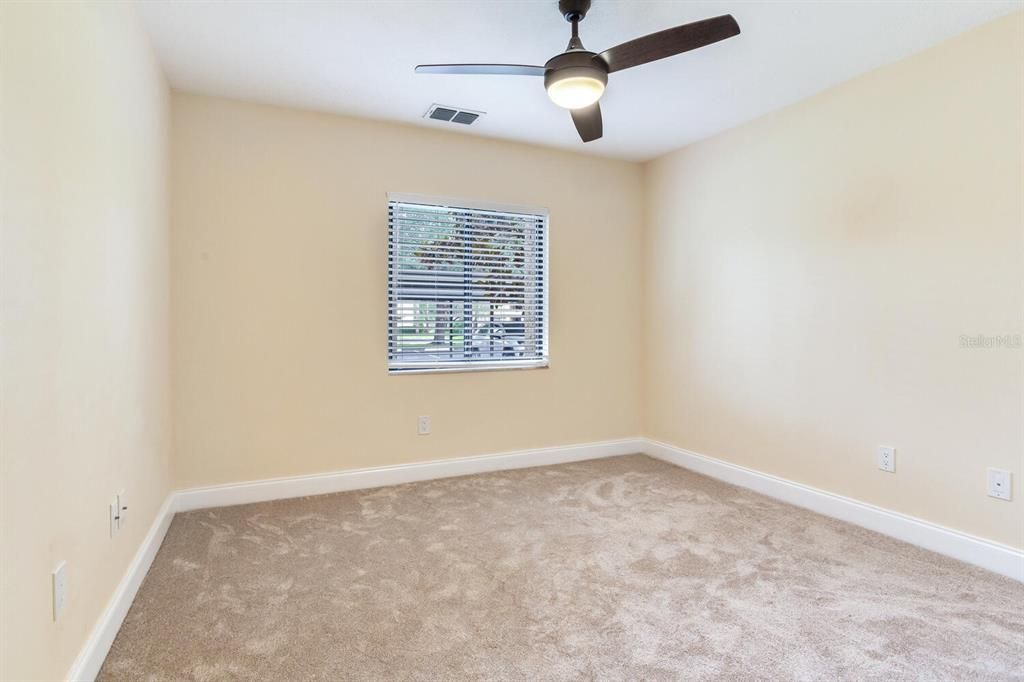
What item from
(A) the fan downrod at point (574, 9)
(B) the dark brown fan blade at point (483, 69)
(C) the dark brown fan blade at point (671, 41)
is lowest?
(C) the dark brown fan blade at point (671, 41)

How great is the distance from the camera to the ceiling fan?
1.88m

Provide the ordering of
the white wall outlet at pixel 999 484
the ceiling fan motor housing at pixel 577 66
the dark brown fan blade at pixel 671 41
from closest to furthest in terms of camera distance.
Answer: the dark brown fan blade at pixel 671 41, the ceiling fan motor housing at pixel 577 66, the white wall outlet at pixel 999 484

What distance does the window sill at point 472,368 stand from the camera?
3615 millimetres

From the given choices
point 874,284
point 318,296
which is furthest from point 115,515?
point 874,284

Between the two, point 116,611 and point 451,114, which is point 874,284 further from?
point 116,611

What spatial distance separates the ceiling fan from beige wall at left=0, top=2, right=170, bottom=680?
119cm

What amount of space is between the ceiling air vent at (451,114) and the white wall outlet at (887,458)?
297 cm

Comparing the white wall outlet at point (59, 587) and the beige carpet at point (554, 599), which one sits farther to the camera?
the beige carpet at point (554, 599)

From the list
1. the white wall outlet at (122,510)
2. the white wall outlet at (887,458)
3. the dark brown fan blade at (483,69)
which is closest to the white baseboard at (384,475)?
the white wall outlet at (122,510)

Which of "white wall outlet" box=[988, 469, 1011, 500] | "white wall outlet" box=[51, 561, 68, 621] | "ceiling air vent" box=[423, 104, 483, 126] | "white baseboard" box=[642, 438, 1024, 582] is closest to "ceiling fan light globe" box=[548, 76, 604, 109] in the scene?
"ceiling air vent" box=[423, 104, 483, 126]

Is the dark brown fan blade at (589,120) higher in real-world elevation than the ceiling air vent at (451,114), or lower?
lower

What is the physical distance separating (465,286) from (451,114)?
1.13m

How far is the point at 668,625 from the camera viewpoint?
1.90 meters

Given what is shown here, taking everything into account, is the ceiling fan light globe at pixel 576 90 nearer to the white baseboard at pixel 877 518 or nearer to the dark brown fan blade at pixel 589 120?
the dark brown fan blade at pixel 589 120
